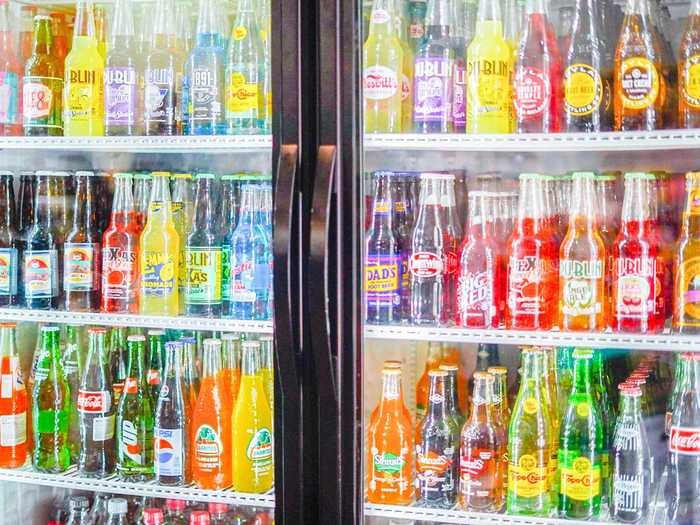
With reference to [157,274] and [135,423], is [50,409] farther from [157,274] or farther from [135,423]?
[157,274]

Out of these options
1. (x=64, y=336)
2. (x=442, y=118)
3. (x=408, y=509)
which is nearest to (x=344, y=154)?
(x=442, y=118)

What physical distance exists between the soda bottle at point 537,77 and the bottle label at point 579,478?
711mm

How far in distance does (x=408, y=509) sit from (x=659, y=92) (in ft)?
3.35

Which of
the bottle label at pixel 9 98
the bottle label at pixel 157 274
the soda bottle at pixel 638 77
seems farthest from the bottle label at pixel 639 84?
the bottle label at pixel 9 98

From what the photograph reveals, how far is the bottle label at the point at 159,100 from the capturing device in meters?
2.24

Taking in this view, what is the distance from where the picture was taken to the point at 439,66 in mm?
2047

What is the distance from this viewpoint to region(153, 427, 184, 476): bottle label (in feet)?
7.18

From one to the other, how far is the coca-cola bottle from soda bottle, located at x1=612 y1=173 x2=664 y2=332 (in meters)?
0.15

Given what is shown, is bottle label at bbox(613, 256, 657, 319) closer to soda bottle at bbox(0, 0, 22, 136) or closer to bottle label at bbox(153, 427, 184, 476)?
bottle label at bbox(153, 427, 184, 476)

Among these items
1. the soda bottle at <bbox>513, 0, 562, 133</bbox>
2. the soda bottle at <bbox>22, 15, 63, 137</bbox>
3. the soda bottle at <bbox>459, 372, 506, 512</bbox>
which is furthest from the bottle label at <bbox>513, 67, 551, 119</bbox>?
the soda bottle at <bbox>22, 15, 63, 137</bbox>

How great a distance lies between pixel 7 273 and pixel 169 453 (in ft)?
2.08

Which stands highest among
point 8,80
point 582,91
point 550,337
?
point 8,80

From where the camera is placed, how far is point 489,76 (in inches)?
79.0

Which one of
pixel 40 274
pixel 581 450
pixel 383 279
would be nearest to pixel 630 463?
pixel 581 450
